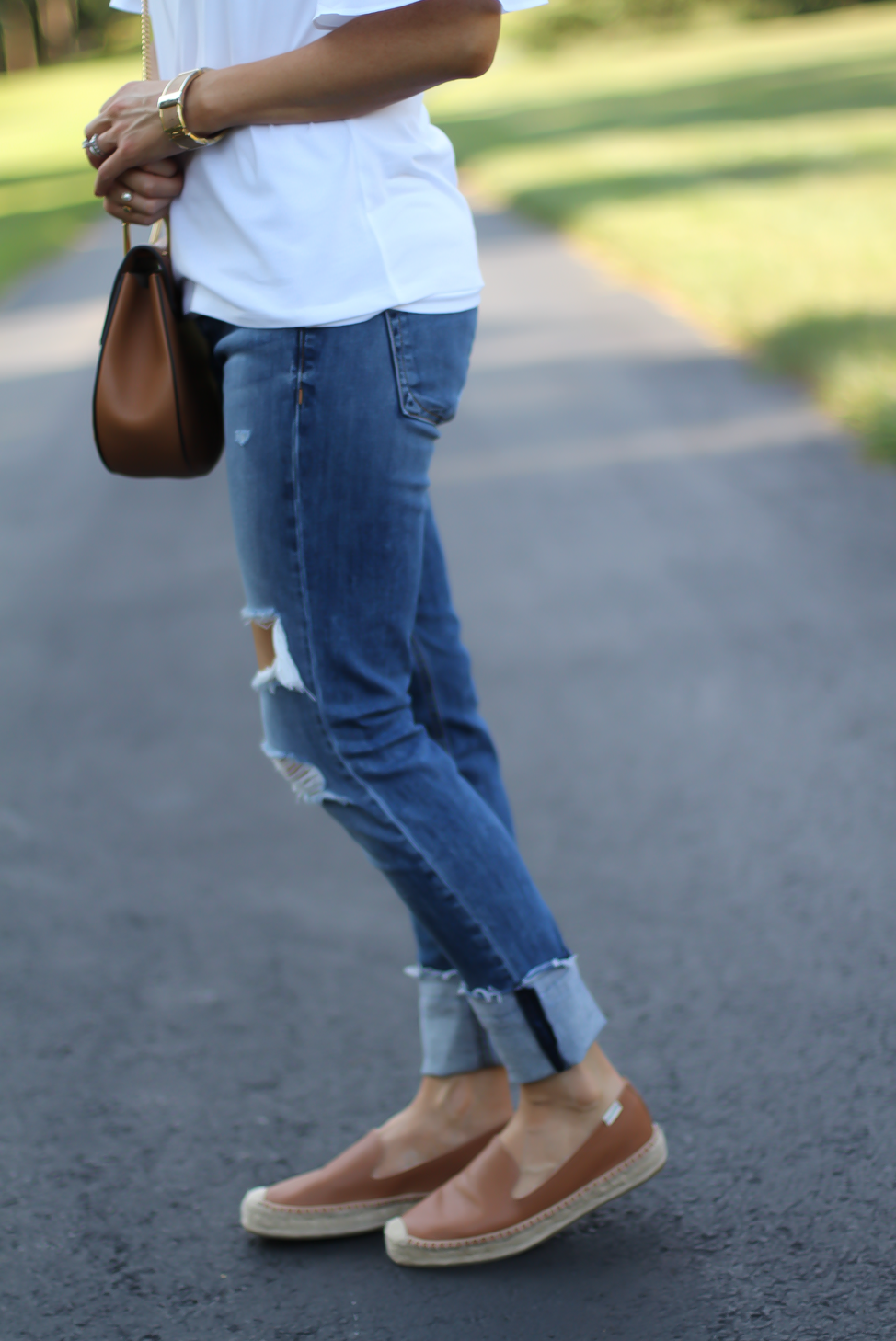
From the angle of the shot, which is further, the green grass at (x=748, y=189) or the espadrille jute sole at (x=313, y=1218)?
the green grass at (x=748, y=189)

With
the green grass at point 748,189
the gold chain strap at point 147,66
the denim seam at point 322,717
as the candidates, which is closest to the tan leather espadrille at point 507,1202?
the denim seam at point 322,717

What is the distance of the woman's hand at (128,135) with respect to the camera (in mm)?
1587

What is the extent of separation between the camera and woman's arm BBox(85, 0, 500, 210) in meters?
1.50

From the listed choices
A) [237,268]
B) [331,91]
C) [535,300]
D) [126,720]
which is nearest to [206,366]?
[237,268]

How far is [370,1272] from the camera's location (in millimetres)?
1788

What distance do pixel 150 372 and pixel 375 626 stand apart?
0.40 m

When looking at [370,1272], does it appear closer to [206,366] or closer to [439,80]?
[206,366]

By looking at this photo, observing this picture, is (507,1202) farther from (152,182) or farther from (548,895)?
(152,182)

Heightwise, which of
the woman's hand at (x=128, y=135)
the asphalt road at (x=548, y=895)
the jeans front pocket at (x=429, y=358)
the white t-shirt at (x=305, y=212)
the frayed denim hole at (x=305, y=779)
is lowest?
the asphalt road at (x=548, y=895)

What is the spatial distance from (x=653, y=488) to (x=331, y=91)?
12.9 ft

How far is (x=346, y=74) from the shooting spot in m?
1.50

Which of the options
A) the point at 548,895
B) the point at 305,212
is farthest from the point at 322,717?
the point at 548,895

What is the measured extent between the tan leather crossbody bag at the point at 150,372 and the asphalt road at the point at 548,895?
1.00m

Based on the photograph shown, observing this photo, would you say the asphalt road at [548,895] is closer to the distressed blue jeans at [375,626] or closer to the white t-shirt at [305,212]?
the distressed blue jeans at [375,626]
